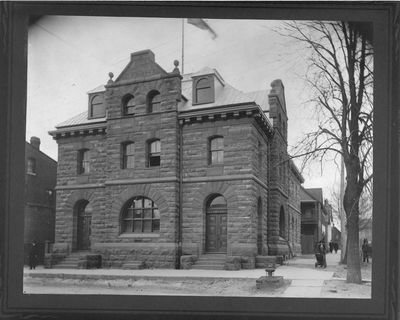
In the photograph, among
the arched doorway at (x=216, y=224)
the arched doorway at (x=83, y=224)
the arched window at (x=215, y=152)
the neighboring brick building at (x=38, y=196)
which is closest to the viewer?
the neighboring brick building at (x=38, y=196)

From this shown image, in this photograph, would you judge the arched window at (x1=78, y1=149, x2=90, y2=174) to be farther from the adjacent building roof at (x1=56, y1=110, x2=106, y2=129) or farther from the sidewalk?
the sidewalk

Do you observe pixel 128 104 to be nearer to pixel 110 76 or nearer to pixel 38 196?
pixel 110 76

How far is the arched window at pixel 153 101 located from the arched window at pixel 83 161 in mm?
1978

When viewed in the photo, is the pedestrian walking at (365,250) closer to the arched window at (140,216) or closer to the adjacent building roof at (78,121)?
the arched window at (140,216)

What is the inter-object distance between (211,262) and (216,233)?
771 millimetres

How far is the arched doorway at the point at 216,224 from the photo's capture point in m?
12.7

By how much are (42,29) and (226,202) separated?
6344 mm

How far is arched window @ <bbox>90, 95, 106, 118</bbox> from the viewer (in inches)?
457

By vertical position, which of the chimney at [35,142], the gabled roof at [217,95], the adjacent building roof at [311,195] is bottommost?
the adjacent building roof at [311,195]

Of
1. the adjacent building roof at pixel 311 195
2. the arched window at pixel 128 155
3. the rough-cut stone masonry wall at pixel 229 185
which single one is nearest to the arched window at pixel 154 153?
the arched window at pixel 128 155

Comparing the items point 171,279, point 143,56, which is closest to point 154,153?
point 143,56

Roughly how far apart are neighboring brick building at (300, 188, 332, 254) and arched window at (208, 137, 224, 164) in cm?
263

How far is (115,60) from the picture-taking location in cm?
1079

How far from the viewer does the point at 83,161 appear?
12.2 metres
